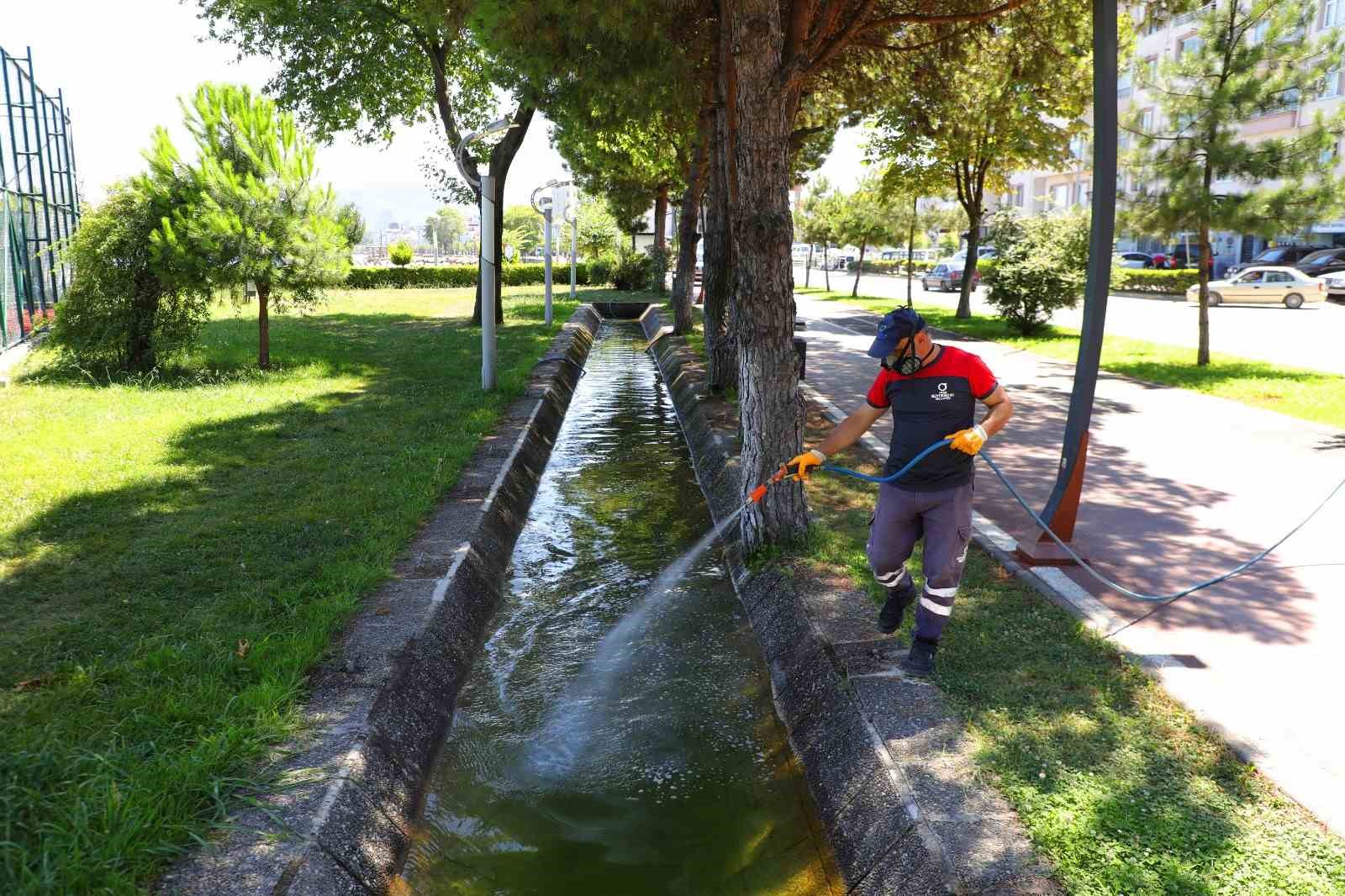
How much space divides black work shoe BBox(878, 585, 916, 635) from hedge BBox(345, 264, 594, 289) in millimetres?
40956

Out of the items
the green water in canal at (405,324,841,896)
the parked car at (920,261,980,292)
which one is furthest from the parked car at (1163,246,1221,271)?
the green water in canal at (405,324,841,896)

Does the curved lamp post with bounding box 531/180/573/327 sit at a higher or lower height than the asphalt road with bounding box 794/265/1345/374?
A: higher

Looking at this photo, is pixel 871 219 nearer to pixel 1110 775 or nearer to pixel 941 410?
pixel 941 410

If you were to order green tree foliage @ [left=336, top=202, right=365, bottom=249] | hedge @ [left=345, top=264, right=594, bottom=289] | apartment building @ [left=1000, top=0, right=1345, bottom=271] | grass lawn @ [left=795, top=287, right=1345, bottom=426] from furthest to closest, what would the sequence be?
hedge @ [left=345, top=264, right=594, bottom=289] → apartment building @ [left=1000, top=0, right=1345, bottom=271] → green tree foliage @ [left=336, top=202, right=365, bottom=249] → grass lawn @ [left=795, top=287, right=1345, bottom=426]

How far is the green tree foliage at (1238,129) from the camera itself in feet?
48.4

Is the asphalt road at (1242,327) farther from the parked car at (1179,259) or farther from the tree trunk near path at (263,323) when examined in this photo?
the parked car at (1179,259)

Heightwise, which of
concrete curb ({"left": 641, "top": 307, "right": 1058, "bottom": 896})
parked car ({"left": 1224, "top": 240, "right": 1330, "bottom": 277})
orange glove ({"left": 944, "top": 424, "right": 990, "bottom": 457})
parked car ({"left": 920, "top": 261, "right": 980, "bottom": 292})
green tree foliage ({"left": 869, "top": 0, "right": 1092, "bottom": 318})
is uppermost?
green tree foliage ({"left": 869, "top": 0, "right": 1092, "bottom": 318})

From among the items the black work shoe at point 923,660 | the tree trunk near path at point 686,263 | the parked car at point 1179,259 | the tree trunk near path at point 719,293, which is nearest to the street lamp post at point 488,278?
the tree trunk near path at point 719,293

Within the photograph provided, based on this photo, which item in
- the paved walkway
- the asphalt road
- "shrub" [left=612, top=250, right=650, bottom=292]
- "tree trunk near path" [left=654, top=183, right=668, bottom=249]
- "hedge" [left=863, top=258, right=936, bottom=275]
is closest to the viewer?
the paved walkway

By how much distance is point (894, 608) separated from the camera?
216 inches

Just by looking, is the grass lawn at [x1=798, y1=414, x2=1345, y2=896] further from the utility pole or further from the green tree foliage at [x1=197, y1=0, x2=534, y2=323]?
the green tree foliage at [x1=197, y1=0, x2=534, y2=323]

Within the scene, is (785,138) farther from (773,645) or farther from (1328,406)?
(1328,406)

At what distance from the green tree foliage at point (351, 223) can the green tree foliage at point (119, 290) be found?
87.8 inches

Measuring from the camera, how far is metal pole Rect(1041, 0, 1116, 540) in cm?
635
